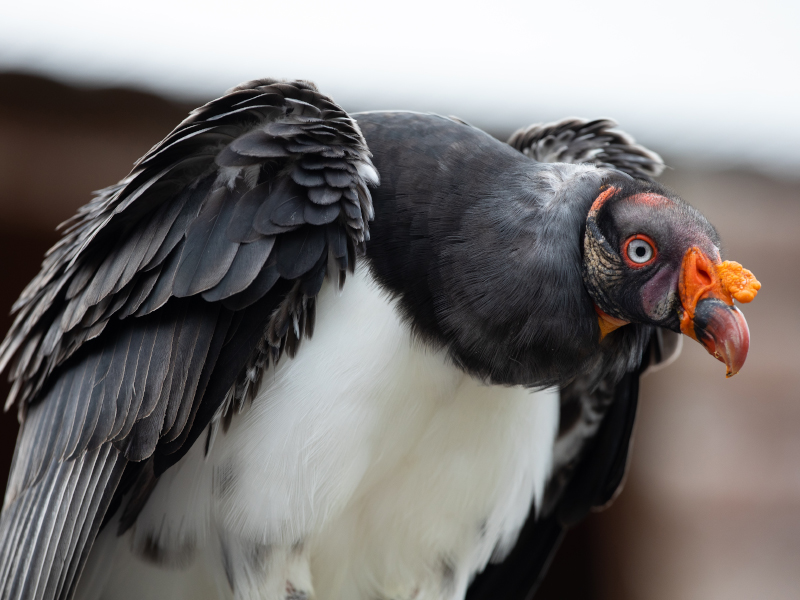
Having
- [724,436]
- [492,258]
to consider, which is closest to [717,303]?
[492,258]

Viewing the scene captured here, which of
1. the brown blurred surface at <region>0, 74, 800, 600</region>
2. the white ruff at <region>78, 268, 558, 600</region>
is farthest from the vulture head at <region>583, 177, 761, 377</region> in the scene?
the brown blurred surface at <region>0, 74, 800, 600</region>

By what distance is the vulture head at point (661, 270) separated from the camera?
6.80 feet

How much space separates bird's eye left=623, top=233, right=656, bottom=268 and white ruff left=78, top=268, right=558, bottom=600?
0.59 meters

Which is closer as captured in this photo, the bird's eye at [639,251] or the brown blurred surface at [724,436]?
the bird's eye at [639,251]

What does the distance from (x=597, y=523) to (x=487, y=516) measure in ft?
9.89

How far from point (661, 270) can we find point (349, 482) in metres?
1.09

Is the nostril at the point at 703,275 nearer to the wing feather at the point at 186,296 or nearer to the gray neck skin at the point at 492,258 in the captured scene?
the gray neck skin at the point at 492,258

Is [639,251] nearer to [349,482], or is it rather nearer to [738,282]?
[738,282]

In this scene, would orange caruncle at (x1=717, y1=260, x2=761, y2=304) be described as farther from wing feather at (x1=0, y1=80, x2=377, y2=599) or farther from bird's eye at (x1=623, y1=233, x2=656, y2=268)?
wing feather at (x1=0, y1=80, x2=377, y2=599)

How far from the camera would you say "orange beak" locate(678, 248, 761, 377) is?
6.66 feet

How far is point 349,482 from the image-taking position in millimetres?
2531

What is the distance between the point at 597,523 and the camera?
5773 mm

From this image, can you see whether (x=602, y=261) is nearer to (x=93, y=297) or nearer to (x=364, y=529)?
(x=364, y=529)

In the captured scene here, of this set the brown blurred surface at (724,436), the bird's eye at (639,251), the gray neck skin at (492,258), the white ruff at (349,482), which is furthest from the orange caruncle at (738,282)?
the brown blurred surface at (724,436)
